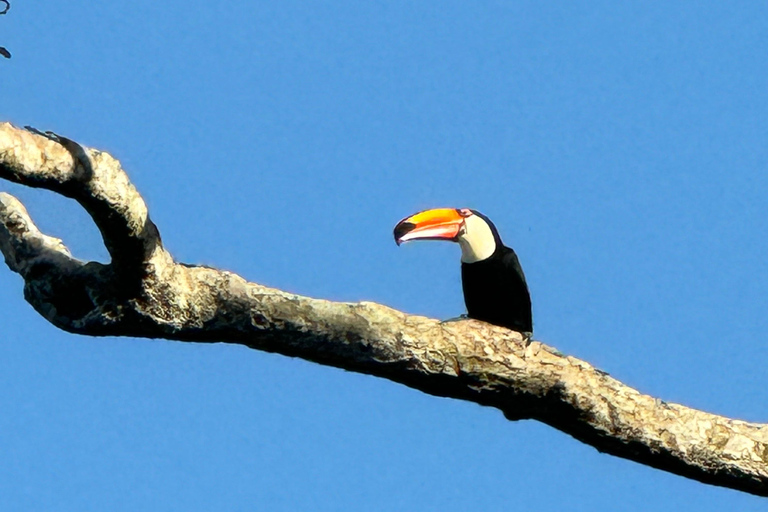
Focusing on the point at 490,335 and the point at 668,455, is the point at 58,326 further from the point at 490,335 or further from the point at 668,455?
the point at 668,455

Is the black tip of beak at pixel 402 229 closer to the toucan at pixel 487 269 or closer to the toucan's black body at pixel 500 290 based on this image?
the toucan at pixel 487 269

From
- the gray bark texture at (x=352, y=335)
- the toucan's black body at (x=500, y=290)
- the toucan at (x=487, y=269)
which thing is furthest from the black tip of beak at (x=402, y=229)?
the gray bark texture at (x=352, y=335)

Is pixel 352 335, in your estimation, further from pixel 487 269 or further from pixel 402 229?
pixel 487 269

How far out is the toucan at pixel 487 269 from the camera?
25.5ft

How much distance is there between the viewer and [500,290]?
786 centimetres

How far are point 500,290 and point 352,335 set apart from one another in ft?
9.36

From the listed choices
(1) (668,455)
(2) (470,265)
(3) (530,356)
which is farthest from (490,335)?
(2) (470,265)

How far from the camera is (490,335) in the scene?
547 centimetres

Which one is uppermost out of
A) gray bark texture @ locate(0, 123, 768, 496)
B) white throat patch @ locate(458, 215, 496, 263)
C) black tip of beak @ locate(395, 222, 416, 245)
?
white throat patch @ locate(458, 215, 496, 263)

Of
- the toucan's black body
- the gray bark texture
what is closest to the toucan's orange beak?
the toucan's black body

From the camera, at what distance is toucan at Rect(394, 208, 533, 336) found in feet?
25.5

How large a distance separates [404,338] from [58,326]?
1623mm

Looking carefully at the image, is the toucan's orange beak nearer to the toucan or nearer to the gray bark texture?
the toucan

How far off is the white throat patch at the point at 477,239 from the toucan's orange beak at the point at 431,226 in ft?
0.21
